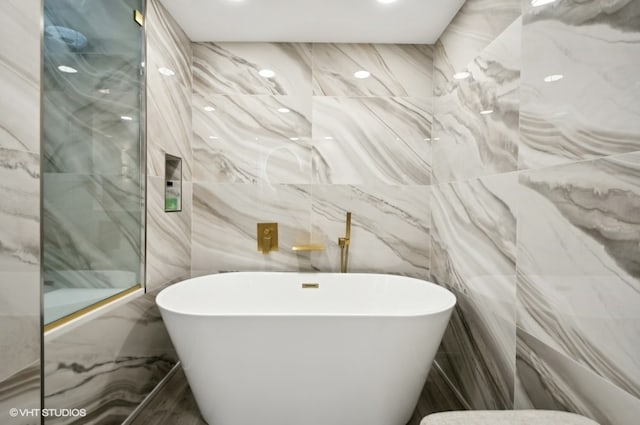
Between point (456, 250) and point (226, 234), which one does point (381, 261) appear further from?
point (226, 234)

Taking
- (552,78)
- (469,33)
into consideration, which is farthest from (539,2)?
(469,33)

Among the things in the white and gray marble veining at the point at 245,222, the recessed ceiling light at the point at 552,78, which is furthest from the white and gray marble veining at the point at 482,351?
the white and gray marble veining at the point at 245,222

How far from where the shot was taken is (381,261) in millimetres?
2250

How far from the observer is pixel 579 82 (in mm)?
934

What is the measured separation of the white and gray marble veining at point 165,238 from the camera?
174 centimetres

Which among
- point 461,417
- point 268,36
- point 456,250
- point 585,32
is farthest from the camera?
point 268,36

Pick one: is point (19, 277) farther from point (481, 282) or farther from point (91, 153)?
point (481, 282)

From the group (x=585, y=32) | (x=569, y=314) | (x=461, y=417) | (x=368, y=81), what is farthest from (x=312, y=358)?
(x=368, y=81)

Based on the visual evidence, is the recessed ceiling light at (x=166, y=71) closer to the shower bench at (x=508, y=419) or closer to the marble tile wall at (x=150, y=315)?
the marble tile wall at (x=150, y=315)

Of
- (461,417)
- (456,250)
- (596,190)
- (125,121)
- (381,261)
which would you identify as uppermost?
(125,121)

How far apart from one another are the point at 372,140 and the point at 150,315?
189 cm

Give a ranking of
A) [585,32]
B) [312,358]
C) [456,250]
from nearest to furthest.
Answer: [585,32]
[312,358]
[456,250]

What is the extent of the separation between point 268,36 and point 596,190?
213 cm

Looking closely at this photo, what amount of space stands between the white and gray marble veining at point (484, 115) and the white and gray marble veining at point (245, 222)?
1.06m
